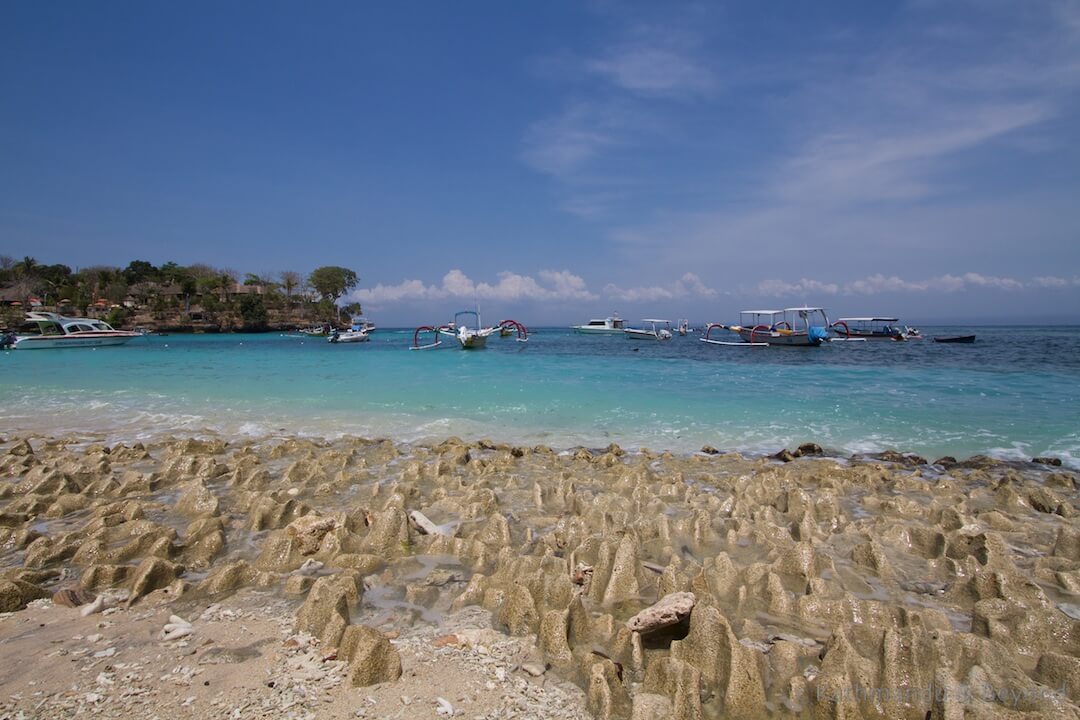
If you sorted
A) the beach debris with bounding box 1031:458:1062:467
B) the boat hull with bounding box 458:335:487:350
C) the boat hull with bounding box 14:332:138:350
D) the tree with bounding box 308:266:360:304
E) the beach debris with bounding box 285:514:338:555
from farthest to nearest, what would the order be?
the tree with bounding box 308:266:360:304
the boat hull with bounding box 458:335:487:350
the boat hull with bounding box 14:332:138:350
the beach debris with bounding box 1031:458:1062:467
the beach debris with bounding box 285:514:338:555

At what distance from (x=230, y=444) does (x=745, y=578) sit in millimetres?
11716

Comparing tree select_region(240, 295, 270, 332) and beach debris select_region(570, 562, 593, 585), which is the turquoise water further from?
tree select_region(240, 295, 270, 332)

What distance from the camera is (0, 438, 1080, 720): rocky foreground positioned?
3227 mm

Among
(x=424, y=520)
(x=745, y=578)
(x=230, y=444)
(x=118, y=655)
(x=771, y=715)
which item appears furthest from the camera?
(x=230, y=444)

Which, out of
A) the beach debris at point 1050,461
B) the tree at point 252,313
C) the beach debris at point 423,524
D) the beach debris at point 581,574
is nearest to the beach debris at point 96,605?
the beach debris at point 423,524

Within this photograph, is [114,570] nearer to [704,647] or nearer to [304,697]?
[304,697]

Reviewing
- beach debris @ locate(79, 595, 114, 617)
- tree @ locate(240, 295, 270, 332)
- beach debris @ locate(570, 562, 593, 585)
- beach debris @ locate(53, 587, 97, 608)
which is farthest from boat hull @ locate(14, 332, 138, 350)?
beach debris @ locate(570, 562, 593, 585)

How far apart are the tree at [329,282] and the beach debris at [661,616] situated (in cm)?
13828

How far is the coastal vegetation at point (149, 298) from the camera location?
94188 millimetres

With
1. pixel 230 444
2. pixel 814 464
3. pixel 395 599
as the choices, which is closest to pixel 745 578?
pixel 395 599

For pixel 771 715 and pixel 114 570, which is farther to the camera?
pixel 114 570

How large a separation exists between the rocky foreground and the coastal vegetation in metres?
106

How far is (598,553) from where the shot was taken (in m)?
5.10

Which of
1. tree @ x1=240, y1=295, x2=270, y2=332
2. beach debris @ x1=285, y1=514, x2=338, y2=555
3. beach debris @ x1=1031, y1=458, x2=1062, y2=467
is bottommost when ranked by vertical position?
beach debris @ x1=1031, y1=458, x2=1062, y2=467
